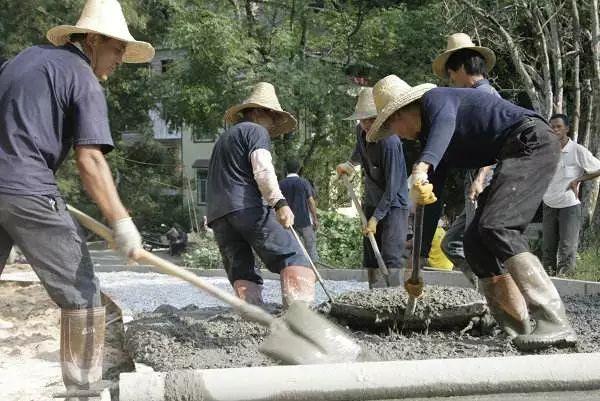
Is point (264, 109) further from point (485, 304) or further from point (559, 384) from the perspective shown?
point (559, 384)

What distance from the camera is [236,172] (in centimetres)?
537

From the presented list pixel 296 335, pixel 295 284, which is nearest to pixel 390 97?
pixel 295 284

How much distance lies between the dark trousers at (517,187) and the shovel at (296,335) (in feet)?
3.02

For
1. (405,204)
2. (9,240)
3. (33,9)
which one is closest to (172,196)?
(33,9)

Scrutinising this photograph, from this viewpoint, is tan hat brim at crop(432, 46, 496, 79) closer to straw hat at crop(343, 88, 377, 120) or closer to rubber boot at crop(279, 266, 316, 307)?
straw hat at crop(343, 88, 377, 120)

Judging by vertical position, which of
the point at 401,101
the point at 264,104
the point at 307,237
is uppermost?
the point at 401,101

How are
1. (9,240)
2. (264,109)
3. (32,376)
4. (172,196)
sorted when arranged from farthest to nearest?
(172,196)
(264,109)
(32,376)
(9,240)

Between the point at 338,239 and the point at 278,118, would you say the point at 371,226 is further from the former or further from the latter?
the point at 338,239

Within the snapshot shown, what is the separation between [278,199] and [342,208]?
13395 mm

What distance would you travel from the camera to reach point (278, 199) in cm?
520

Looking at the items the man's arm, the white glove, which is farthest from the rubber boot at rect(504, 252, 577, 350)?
the man's arm

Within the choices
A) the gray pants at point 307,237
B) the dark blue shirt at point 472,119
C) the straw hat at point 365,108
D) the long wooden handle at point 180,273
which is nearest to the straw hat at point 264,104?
the straw hat at point 365,108

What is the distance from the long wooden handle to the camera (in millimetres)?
3492

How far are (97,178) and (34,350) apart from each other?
7.82ft
